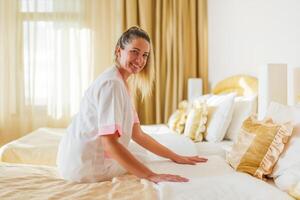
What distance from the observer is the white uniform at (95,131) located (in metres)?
1.45

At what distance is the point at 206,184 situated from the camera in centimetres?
137

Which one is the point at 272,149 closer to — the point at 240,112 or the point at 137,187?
the point at 137,187

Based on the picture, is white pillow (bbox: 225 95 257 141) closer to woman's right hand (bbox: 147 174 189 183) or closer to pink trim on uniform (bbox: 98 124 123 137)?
woman's right hand (bbox: 147 174 189 183)

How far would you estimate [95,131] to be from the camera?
1.54 m

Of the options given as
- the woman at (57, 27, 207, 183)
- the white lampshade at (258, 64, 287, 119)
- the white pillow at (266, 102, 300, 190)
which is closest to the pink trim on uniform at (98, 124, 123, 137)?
the woman at (57, 27, 207, 183)

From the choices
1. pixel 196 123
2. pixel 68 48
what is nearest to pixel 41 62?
pixel 68 48

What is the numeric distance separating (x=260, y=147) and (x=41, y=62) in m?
3.16

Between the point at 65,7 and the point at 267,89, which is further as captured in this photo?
the point at 65,7

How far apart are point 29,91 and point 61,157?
2.72 metres

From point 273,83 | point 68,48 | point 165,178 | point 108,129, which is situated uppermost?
point 68,48

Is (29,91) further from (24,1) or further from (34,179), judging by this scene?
(34,179)

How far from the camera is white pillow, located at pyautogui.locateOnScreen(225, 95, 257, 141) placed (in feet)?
8.48

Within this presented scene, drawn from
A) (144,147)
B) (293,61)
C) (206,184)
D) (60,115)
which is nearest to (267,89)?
(293,61)

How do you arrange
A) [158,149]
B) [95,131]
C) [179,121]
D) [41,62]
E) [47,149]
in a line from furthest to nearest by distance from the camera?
[41,62] → [179,121] → [47,149] → [158,149] → [95,131]
